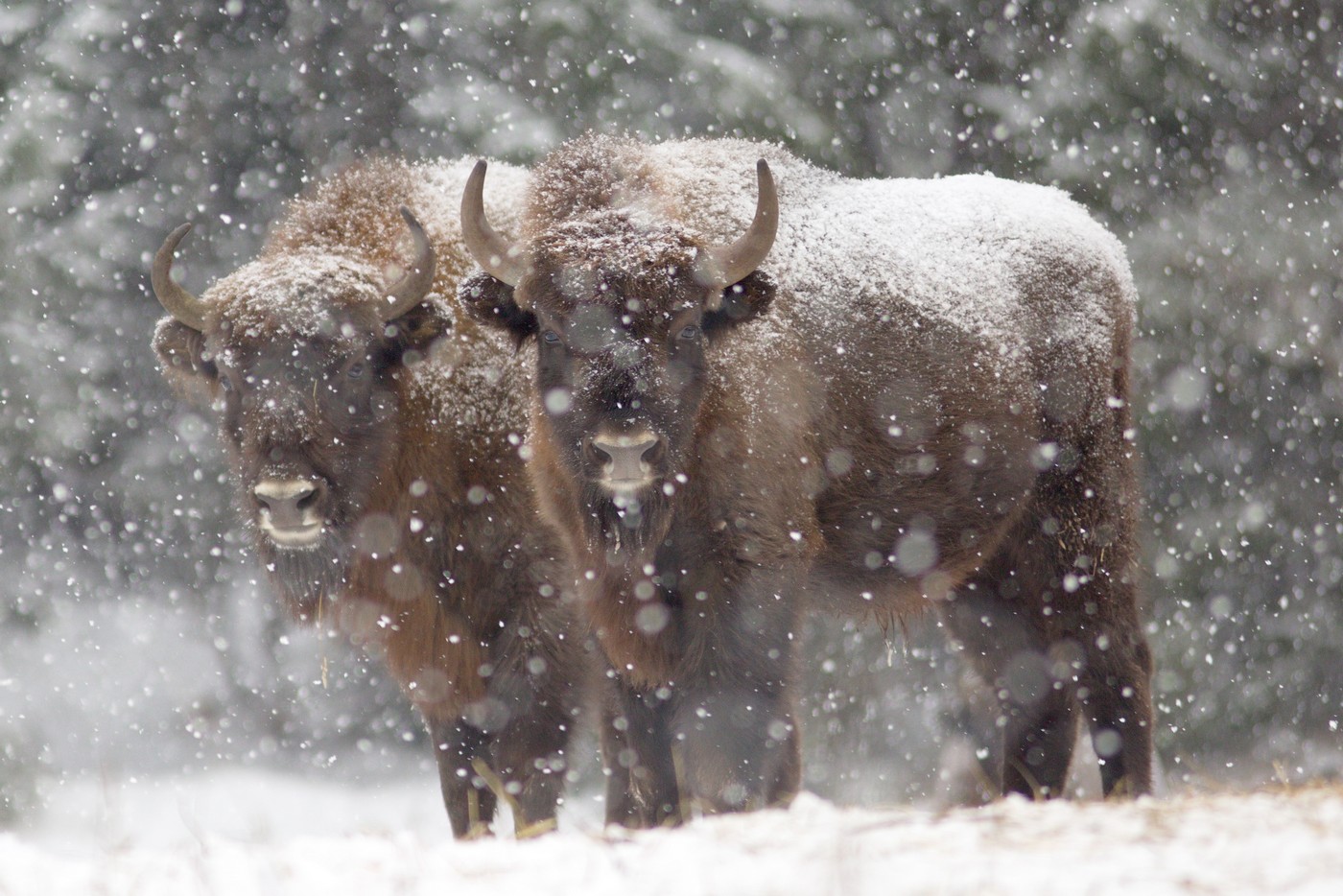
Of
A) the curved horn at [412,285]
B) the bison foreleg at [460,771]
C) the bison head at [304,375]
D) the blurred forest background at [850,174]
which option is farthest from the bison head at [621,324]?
the blurred forest background at [850,174]

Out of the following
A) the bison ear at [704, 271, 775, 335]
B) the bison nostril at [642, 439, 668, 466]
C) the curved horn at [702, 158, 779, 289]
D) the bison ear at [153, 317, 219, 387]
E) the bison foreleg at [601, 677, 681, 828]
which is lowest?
the bison foreleg at [601, 677, 681, 828]

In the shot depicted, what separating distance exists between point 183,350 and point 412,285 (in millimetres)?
1097

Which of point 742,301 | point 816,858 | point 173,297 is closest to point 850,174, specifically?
point 742,301

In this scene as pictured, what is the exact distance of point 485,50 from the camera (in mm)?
9742

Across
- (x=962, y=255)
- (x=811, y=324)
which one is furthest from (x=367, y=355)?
(x=962, y=255)

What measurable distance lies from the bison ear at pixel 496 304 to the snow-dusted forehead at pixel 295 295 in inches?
28.2

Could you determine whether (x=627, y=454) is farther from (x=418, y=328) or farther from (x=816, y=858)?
(x=816, y=858)

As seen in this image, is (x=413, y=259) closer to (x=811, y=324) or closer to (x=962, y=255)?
(x=811, y=324)

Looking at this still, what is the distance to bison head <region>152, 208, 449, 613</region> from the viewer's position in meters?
5.31

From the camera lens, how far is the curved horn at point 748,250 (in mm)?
4918

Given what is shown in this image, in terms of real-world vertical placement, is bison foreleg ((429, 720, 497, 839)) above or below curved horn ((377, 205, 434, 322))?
below

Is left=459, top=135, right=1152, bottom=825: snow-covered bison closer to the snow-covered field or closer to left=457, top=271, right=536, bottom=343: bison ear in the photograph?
left=457, top=271, right=536, bottom=343: bison ear

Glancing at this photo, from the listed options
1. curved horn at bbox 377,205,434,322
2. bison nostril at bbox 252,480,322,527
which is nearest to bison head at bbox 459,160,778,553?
curved horn at bbox 377,205,434,322

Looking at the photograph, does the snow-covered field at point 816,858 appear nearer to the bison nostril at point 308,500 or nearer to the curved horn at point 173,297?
the bison nostril at point 308,500
